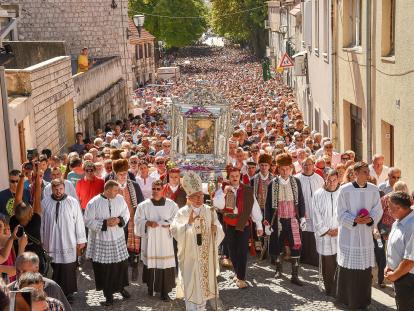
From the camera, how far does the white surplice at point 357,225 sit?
878 cm

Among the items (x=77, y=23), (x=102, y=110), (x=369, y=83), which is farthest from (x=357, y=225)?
(x=77, y=23)

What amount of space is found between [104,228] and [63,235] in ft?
1.75

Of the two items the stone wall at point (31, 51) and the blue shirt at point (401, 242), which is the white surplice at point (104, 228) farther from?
the stone wall at point (31, 51)

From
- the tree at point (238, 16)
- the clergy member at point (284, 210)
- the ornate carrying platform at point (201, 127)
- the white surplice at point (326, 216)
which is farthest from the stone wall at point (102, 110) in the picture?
the tree at point (238, 16)

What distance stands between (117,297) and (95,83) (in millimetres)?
17099

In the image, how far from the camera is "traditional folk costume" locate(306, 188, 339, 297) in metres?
9.54

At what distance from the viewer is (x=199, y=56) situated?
101125 mm

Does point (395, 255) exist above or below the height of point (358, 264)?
above

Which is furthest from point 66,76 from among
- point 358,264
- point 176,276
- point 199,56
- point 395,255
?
point 199,56

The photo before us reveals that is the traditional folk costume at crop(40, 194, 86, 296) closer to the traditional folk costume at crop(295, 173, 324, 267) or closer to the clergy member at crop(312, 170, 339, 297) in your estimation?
the clergy member at crop(312, 170, 339, 297)

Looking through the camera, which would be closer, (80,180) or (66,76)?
(80,180)

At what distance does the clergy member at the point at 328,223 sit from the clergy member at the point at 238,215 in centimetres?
89

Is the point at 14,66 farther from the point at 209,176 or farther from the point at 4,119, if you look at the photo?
the point at 209,176

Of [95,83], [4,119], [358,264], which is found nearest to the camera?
[358,264]
